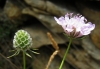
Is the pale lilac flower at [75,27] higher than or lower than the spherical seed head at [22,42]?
higher

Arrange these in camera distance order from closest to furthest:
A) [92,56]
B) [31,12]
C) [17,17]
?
[92,56] < [31,12] < [17,17]

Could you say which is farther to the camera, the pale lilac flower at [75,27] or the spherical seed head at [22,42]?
the spherical seed head at [22,42]

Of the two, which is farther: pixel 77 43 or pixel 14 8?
pixel 14 8

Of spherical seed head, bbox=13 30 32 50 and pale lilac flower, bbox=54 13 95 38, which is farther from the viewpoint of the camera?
spherical seed head, bbox=13 30 32 50

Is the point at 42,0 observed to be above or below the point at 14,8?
above

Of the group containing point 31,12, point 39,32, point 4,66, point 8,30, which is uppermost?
point 31,12

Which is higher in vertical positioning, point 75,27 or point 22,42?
point 75,27

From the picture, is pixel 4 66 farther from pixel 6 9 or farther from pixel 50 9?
pixel 50 9

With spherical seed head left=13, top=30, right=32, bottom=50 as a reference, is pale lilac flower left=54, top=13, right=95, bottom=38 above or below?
above

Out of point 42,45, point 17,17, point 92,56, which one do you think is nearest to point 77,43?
point 92,56

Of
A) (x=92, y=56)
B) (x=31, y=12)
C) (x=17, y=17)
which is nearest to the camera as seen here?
(x=92, y=56)
